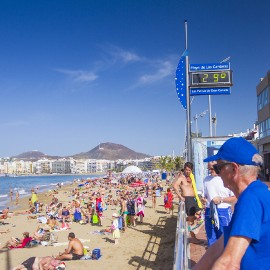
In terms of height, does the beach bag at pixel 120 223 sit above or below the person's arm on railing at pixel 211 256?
below

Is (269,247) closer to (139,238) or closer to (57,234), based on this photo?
(139,238)

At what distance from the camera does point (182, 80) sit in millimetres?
12078

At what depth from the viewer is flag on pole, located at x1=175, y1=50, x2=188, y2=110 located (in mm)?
12070

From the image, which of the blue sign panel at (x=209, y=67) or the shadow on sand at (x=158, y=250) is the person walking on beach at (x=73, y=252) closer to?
the shadow on sand at (x=158, y=250)

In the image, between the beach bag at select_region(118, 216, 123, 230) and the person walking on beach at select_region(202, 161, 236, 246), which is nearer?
the person walking on beach at select_region(202, 161, 236, 246)

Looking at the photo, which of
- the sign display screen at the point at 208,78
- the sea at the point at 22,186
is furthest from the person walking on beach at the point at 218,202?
the sea at the point at 22,186

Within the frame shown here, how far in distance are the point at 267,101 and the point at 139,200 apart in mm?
17772

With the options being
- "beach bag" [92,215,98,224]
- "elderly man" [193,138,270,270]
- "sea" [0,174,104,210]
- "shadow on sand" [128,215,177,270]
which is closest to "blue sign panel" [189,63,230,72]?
"shadow on sand" [128,215,177,270]

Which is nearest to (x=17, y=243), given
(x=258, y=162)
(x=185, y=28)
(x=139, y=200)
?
(x=139, y=200)

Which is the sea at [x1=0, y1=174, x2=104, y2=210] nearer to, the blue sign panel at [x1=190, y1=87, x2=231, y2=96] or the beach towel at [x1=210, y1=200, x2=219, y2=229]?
the blue sign panel at [x1=190, y1=87, x2=231, y2=96]

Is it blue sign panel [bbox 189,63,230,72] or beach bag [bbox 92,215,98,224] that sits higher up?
blue sign panel [bbox 189,63,230,72]

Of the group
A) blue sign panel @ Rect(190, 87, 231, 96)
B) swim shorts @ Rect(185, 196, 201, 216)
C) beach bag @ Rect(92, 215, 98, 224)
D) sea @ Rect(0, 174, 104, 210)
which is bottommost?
sea @ Rect(0, 174, 104, 210)

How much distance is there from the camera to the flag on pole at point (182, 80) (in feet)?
39.6

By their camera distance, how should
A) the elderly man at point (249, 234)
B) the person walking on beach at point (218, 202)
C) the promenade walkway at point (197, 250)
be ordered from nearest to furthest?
the elderly man at point (249, 234), the person walking on beach at point (218, 202), the promenade walkway at point (197, 250)
